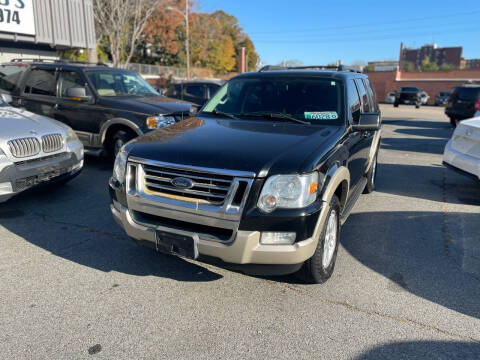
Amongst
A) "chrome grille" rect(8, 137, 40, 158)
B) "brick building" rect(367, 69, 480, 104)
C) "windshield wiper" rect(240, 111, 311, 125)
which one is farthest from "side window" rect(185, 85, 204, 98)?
"brick building" rect(367, 69, 480, 104)

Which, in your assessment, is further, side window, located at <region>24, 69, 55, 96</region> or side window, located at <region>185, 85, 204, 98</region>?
side window, located at <region>185, 85, 204, 98</region>

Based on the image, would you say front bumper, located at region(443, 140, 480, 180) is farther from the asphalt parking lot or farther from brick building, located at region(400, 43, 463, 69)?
brick building, located at region(400, 43, 463, 69)

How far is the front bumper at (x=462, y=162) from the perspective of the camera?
17.7 ft

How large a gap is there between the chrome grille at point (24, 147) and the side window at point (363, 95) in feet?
13.4

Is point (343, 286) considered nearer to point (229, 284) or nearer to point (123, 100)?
point (229, 284)

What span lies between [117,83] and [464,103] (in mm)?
12351

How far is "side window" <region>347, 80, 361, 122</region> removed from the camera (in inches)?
160

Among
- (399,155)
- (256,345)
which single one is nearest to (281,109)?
(256,345)

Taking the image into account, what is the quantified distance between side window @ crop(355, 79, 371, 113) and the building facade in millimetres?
12240

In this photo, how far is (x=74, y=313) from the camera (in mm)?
2873

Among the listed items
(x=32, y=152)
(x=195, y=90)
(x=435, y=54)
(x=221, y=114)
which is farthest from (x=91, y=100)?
(x=435, y=54)

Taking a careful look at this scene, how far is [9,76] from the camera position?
7949mm

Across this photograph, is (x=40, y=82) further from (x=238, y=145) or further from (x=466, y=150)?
(x=466, y=150)

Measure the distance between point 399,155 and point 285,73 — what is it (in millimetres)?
6137
